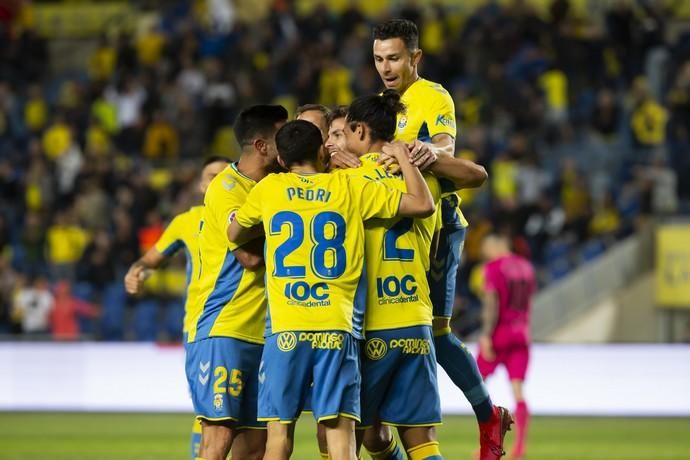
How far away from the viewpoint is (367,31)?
21.6 m

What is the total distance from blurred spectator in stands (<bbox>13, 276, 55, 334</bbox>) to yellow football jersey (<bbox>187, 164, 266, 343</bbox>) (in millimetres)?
10816

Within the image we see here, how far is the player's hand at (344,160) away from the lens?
6848 millimetres

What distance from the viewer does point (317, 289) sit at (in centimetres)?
658

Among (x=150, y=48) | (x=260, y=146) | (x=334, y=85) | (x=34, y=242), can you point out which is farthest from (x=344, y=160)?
(x=150, y=48)

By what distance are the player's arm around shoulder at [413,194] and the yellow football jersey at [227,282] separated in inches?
37.5

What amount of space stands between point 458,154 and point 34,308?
5.94 metres

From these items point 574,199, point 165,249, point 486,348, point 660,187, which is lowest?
point 486,348

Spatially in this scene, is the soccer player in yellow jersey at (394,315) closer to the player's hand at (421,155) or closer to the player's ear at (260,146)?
the player's hand at (421,155)

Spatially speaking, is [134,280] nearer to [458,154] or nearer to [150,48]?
[458,154]

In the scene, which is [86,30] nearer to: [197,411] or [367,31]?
[367,31]

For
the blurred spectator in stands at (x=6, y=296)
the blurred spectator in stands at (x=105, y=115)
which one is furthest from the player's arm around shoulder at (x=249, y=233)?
the blurred spectator in stands at (x=105, y=115)

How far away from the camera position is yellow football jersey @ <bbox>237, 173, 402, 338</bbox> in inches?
259

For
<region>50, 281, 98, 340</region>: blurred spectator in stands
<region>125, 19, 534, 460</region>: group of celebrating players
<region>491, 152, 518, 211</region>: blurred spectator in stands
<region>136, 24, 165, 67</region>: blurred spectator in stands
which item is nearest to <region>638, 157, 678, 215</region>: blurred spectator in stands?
<region>491, 152, 518, 211</region>: blurred spectator in stands

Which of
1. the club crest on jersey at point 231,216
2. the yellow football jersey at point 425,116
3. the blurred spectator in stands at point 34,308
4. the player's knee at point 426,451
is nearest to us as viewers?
the player's knee at point 426,451
